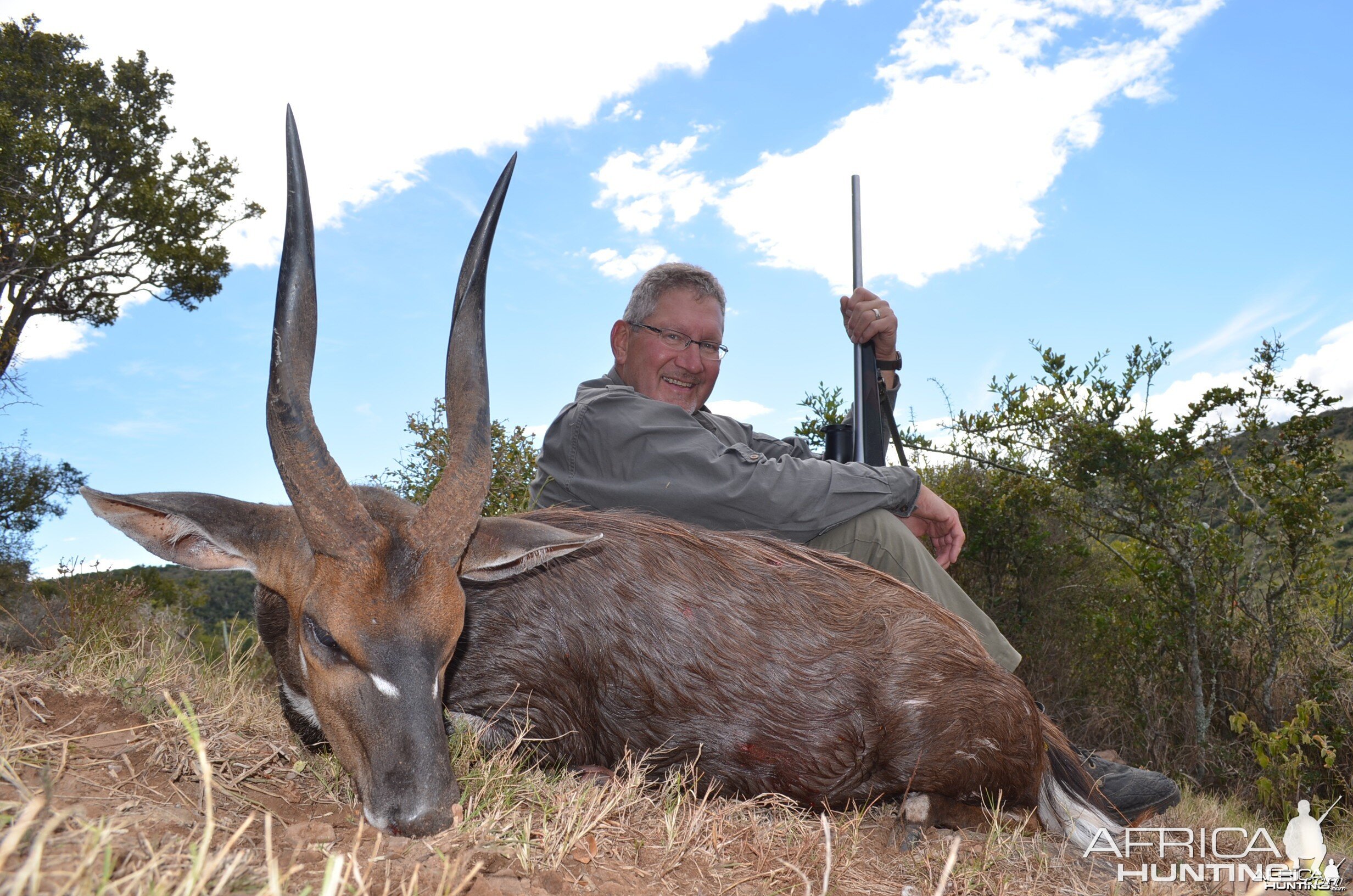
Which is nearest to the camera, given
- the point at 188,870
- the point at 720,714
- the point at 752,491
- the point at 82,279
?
the point at 188,870

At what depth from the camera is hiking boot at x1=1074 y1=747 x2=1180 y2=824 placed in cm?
443

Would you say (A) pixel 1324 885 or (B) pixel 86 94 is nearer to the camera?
(A) pixel 1324 885

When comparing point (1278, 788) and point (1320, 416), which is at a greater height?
point (1320, 416)

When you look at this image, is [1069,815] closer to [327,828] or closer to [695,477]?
[695,477]

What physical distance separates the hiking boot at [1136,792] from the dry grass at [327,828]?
2.91 ft

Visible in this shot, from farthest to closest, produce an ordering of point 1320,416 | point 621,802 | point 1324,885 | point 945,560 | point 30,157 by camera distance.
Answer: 1. point 30,157
2. point 1320,416
3. point 945,560
4. point 1324,885
5. point 621,802

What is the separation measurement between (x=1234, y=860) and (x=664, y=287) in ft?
14.0

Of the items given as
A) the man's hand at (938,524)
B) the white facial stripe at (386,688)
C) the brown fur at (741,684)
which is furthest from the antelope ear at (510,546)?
the man's hand at (938,524)

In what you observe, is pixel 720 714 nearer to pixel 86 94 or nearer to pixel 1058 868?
pixel 1058 868

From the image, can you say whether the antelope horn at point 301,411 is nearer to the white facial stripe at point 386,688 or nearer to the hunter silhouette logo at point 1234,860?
the white facial stripe at point 386,688

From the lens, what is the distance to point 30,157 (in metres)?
16.4

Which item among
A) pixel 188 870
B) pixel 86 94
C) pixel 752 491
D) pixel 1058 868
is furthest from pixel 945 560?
pixel 86 94

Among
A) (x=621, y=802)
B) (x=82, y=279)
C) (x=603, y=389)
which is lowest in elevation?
(x=621, y=802)

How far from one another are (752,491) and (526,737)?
167 cm
